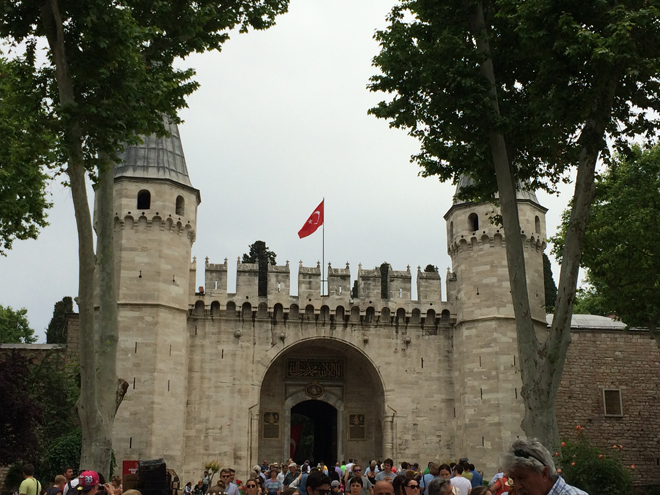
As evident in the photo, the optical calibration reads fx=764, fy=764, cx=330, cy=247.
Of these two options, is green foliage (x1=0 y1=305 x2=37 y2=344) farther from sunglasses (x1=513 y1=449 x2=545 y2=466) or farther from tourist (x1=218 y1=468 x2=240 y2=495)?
sunglasses (x1=513 y1=449 x2=545 y2=466)

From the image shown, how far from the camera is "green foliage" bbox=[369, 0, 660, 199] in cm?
1162

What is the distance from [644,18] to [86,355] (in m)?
9.68

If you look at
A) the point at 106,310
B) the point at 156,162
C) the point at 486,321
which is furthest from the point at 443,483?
the point at 156,162

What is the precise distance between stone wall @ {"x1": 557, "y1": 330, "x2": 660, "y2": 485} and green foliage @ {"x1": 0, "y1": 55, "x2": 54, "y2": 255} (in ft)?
58.4

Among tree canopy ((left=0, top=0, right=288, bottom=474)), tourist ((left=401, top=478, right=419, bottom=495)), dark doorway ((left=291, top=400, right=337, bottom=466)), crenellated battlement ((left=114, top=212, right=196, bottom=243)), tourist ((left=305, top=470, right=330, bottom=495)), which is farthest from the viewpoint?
dark doorway ((left=291, top=400, right=337, bottom=466))

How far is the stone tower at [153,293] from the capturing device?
22.9m

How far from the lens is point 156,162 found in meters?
25.7


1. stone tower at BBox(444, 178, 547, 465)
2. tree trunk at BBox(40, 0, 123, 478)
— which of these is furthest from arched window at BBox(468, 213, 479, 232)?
tree trunk at BBox(40, 0, 123, 478)

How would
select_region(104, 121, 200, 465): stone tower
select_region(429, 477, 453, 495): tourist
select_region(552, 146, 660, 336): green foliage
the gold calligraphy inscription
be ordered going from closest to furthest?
select_region(429, 477, 453, 495): tourist
select_region(552, 146, 660, 336): green foliage
select_region(104, 121, 200, 465): stone tower
the gold calligraphy inscription

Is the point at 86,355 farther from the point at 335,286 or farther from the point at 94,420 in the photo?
the point at 335,286

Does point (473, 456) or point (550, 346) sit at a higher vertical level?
point (550, 346)

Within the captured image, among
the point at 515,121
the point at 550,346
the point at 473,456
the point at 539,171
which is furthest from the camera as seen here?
the point at 473,456

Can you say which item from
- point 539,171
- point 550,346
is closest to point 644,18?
point 539,171

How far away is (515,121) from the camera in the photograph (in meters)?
13.2
